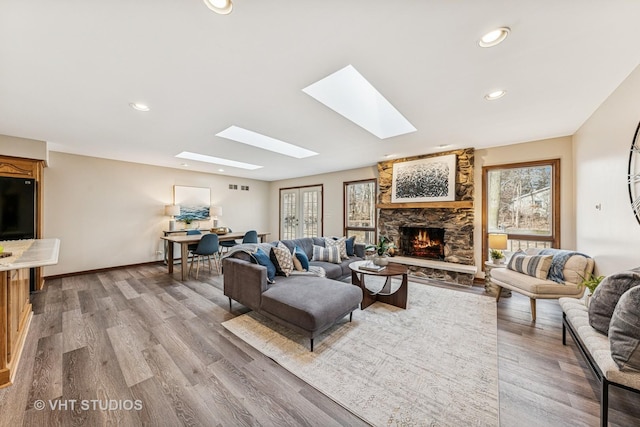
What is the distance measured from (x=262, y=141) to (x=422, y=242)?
3817mm

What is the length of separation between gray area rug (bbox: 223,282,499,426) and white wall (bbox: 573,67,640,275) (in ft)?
4.41

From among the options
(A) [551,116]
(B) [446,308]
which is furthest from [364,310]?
(A) [551,116]

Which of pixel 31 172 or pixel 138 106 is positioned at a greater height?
pixel 138 106

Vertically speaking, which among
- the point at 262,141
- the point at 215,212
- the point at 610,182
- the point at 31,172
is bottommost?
the point at 215,212

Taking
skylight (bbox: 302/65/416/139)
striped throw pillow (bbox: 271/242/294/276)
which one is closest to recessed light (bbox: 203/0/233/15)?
skylight (bbox: 302/65/416/139)

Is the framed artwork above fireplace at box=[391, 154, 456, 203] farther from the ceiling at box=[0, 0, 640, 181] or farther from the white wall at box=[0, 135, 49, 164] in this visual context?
the white wall at box=[0, 135, 49, 164]

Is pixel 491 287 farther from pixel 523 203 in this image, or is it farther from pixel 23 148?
pixel 23 148

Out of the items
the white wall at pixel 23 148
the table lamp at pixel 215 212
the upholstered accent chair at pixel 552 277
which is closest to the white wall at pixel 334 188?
the table lamp at pixel 215 212

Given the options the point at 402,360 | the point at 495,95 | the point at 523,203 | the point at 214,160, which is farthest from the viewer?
the point at 214,160

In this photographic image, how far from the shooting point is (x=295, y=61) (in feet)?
5.80

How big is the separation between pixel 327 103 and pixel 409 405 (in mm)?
2707

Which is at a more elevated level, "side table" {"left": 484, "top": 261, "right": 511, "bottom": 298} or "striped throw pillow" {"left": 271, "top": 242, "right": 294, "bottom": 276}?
"striped throw pillow" {"left": 271, "top": 242, "right": 294, "bottom": 276}

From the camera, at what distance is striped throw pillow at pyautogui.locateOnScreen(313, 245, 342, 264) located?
3.96m

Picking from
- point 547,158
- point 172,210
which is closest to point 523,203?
point 547,158
